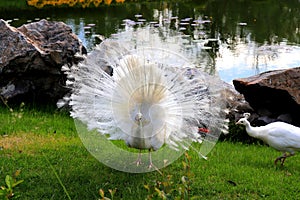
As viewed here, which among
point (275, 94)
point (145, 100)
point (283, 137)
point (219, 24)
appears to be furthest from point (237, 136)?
point (219, 24)

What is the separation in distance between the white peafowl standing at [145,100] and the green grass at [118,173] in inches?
11.6

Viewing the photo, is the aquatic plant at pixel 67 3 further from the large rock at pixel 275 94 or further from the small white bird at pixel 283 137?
the small white bird at pixel 283 137

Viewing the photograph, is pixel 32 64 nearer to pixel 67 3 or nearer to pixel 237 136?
pixel 237 136

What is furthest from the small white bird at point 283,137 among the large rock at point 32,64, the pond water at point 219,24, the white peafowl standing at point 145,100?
the pond water at point 219,24

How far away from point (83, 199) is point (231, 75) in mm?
6572

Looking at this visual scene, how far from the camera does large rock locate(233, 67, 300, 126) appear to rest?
6.07 metres

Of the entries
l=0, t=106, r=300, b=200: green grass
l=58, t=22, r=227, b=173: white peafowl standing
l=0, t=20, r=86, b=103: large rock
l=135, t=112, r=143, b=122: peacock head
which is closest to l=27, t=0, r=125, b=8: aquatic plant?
l=0, t=20, r=86, b=103: large rock

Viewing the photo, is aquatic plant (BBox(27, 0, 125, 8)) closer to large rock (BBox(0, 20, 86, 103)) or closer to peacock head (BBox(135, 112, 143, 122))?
large rock (BBox(0, 20, 86, 103))

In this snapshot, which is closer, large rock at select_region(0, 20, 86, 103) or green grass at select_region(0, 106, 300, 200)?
green grass at select_region(0, 106, 300, 200)

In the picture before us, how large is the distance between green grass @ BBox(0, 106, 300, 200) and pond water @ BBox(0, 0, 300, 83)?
177 inches

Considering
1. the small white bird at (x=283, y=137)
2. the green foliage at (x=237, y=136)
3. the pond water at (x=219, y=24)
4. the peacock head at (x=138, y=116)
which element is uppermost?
the peacock head at (x=138, y=116)

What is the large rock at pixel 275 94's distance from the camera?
6074 mm

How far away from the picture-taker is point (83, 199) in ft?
12.8

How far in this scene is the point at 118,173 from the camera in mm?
4422
